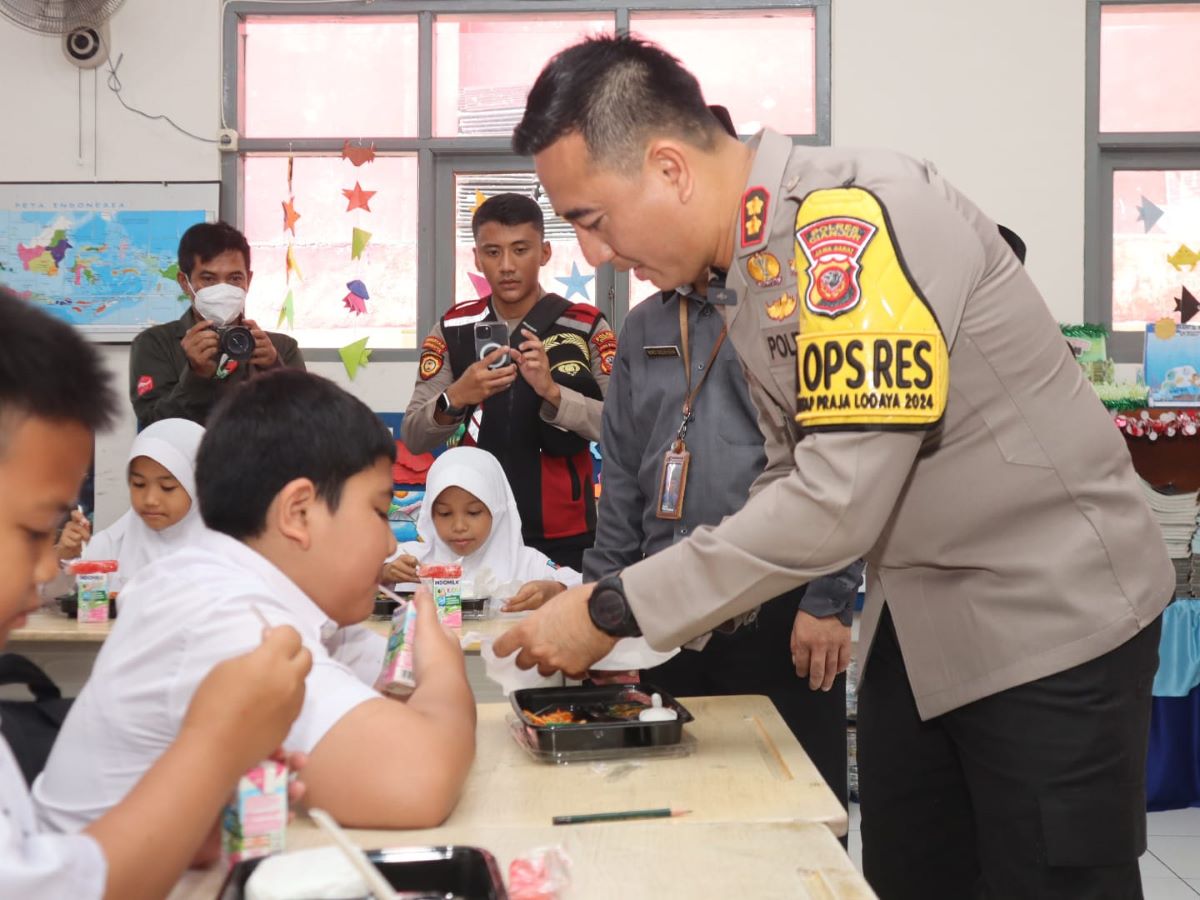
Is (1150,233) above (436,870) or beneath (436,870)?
above

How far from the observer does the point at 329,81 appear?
4.94 meters

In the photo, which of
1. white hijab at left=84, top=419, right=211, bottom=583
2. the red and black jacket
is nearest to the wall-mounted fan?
white hijab at left=84, top=419, right=211, bottom=583

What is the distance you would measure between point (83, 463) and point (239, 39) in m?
4.40

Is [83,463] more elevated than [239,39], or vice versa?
[239,39]

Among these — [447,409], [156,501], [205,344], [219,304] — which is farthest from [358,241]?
[447,409]

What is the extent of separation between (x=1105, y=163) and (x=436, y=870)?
183 inches

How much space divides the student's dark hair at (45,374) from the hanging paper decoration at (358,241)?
13.3 ft

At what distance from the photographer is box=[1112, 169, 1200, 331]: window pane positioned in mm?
4820

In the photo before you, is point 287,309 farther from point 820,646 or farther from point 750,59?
point 820,646

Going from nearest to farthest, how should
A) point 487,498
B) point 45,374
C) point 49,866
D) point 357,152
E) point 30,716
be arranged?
point 49,866
point 45,374
point 30,716
point 487,498
point 357,152

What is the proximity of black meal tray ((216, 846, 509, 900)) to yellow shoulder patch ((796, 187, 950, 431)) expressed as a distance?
59cm

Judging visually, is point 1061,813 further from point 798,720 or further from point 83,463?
point 83,463

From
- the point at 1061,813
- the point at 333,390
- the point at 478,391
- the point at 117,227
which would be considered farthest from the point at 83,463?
the point at 117,227

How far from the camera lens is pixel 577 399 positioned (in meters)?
3.10
